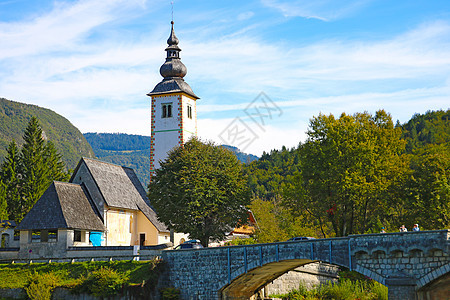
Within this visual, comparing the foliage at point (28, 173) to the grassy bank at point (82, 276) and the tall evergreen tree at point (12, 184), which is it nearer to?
the tall evergreen tree at point (12, 184)

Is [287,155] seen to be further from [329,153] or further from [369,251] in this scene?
[369,251]

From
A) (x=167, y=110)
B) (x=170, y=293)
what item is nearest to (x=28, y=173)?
(x=167, y=110)

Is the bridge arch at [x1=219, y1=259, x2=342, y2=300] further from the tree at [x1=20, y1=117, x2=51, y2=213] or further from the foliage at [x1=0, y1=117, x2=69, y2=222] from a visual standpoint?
the tree at [x1=20, y1=117, x2=51, y2=213]

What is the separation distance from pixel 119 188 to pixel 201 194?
46.6 feet

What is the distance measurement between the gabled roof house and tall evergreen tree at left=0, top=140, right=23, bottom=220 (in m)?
15.2

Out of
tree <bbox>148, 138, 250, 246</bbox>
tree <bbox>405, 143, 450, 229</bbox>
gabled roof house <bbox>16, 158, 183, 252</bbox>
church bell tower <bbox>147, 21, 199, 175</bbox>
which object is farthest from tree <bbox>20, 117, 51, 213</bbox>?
tree <bbox>405, 143, 450, 229</bbox>

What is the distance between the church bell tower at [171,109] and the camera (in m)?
59.9

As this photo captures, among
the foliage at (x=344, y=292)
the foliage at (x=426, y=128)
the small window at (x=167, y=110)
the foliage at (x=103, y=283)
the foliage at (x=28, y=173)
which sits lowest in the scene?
the foliage at (x=344, y=292)

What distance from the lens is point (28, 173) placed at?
227ft

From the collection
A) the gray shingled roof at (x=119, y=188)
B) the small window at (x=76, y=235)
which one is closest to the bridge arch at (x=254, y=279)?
the gray shingled roof at (x=119, y=188)

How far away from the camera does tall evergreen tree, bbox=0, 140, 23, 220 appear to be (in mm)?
66000

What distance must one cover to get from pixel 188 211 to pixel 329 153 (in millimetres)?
13837

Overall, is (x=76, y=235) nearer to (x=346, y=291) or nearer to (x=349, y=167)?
(x=346, y=291)

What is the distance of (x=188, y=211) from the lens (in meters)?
45.2
